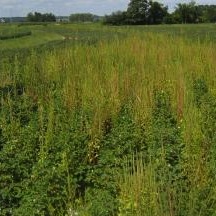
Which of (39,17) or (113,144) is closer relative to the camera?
(113,144)

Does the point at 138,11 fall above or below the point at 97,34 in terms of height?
above

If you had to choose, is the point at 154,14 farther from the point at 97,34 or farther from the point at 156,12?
the point at 97,34

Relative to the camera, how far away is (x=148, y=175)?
3.55 meters

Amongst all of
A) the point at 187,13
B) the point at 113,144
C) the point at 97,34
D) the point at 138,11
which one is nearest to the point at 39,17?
the point at 138,11

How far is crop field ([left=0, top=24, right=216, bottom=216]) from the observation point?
385 cm

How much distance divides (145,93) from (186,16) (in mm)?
69285

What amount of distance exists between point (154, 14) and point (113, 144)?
245 ft

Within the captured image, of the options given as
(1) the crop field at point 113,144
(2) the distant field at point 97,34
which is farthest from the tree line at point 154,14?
(1) the crop field at point 113,144

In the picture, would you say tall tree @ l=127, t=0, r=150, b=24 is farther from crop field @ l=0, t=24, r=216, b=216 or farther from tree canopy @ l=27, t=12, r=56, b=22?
crop field @ l=0, t=24, r=216, b=216

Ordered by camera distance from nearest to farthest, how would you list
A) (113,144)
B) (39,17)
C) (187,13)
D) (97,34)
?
(113,144) → (97,34) → (187,13) → (39,17)

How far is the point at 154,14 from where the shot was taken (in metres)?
78.1

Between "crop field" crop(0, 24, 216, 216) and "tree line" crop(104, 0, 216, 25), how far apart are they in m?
65.9

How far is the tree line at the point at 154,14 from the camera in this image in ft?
243

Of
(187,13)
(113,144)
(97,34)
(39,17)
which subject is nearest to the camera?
(113,144)
